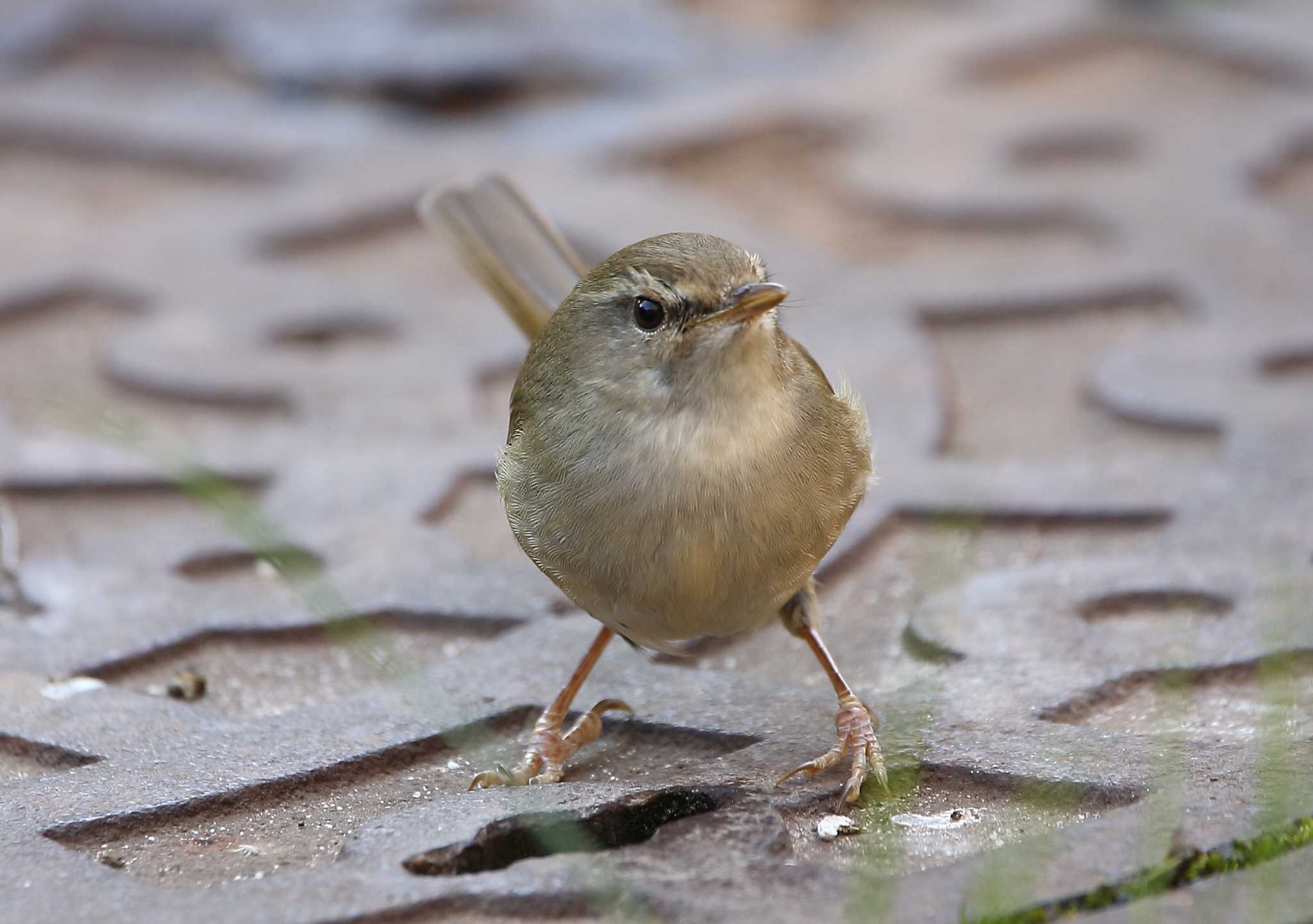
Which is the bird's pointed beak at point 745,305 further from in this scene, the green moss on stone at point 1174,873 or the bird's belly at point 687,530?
the green moss on stone at point 1174,873

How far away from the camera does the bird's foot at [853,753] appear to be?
9.54 feet

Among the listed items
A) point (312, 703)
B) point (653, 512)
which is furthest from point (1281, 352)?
point (312, 703)

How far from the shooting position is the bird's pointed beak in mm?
2943

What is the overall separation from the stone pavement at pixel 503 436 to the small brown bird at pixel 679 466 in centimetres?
22

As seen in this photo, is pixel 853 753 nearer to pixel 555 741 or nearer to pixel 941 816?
pixel 941 816

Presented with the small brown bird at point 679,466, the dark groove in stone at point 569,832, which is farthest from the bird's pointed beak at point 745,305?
the dark groove in stone at point 569,832

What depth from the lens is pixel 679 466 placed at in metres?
2.91

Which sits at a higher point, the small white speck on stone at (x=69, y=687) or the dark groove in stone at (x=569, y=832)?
the dark groove in stone at (x=569, y=832)

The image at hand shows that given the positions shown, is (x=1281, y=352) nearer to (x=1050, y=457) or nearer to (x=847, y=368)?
(x=1050, y=457)

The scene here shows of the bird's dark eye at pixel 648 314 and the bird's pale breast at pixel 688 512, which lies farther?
the bird's dark eye at pixel 648 314

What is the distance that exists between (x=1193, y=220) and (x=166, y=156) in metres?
3.97

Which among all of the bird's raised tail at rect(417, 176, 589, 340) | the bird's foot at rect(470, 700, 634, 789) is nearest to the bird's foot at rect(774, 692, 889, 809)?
the bird's foot at rect(470, 700, 634, 789)

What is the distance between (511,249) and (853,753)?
1703 millimetres

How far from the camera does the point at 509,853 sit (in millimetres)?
2645
